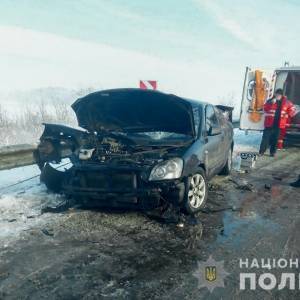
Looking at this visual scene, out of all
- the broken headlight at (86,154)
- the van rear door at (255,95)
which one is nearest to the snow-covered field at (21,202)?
the broken headlight at (86,154)

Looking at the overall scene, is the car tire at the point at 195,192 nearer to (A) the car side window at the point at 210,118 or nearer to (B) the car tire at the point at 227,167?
(A) the car side window at the point at 210,118

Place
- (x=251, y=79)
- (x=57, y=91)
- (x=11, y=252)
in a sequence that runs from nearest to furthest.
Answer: (x=11, y=252) → (x=251, y=79) → (x=57, y=91)

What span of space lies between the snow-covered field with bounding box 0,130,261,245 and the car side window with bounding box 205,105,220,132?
115 inches

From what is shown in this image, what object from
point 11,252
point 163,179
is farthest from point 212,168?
point 11,252

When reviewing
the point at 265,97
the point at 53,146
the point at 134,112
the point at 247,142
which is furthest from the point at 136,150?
the point at 247,142

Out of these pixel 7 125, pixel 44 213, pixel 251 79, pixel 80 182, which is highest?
pixel 251 79

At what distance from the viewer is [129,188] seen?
4840mm

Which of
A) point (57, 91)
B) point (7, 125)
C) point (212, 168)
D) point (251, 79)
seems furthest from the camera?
point (57, 91)

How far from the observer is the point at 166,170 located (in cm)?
480

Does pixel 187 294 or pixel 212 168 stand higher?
pixel 212 168

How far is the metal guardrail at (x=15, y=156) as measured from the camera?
6.87m

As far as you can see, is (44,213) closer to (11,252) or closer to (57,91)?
(11,252)

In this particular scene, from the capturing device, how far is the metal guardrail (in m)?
6.87

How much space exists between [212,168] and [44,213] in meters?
3.02
